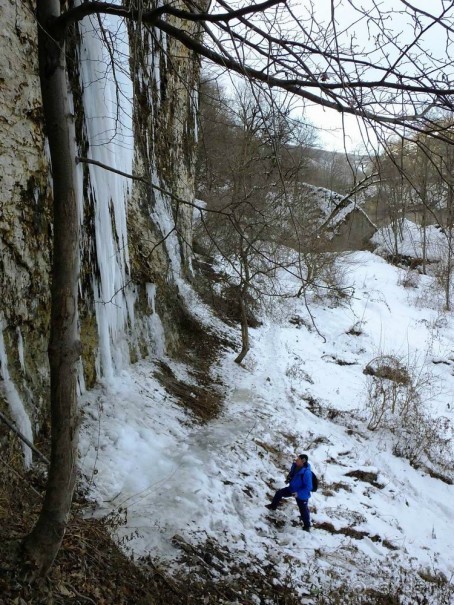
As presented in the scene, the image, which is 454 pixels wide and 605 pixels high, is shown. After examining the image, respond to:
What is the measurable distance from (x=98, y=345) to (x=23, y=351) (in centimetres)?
168

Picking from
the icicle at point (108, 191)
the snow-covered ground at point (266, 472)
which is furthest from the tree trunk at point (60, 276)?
the icicle at point (108, 191)

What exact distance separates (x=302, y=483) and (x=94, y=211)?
12.7 feet

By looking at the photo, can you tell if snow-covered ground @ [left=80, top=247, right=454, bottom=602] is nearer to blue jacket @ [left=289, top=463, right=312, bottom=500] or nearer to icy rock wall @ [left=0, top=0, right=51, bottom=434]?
blue jacket @ [left=289, top=463, right=312, bottom=500]

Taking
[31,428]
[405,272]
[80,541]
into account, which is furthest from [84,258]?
[405,272]

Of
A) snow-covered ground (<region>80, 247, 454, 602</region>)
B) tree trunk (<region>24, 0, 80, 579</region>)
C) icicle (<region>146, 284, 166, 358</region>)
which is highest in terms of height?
tree trunk (<region>24, 0, 80, 579</region>)

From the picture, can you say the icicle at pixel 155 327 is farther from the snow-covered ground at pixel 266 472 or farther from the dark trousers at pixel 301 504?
the dark trousers at pixel 301 504

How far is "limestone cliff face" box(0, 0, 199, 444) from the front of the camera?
3.70m

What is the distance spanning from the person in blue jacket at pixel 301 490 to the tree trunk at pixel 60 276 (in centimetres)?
355

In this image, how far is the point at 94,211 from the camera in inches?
207

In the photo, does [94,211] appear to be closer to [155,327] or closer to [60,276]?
[155,327]

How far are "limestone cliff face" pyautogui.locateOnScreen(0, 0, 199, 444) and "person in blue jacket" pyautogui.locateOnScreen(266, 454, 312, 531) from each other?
2.56m

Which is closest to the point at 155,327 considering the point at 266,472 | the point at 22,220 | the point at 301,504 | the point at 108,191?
the point at 108,191

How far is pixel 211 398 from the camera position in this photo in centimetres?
765

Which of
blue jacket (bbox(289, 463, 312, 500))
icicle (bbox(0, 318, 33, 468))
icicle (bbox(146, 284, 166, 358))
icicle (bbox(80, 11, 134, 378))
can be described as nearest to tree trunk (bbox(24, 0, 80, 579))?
icicle (bbox(0, 318, 33, 468))
